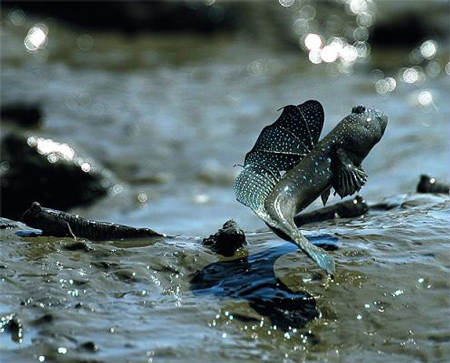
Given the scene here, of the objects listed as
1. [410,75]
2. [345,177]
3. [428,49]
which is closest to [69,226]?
[345,177]

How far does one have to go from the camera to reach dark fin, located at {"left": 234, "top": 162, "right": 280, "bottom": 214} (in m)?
3.38

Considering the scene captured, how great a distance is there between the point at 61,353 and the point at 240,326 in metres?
0.64

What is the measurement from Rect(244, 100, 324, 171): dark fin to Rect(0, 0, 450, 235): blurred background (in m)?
2.37

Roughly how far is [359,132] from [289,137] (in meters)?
→ 0.31

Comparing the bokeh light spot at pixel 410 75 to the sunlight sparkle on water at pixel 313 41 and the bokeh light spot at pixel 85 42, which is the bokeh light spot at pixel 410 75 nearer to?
the sunlight sparkle on water at pixel 313 41

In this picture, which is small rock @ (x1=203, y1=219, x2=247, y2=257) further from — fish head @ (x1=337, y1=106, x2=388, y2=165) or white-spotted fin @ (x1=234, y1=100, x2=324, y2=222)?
fish head @ (x1=337, y1=106, x2=388, y2=165)

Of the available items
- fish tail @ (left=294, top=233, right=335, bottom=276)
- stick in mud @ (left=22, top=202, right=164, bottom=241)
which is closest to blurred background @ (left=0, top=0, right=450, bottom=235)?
stick in mud @ (left=22, top=202, right=164, bottom=241)

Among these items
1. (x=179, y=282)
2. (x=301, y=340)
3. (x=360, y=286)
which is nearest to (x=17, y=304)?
(x=179, y=282)

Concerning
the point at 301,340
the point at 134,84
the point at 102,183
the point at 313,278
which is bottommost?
the point at 301,340

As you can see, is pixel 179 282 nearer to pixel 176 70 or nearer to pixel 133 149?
pixel 133 149

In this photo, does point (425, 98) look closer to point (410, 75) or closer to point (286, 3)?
point (410, 75)

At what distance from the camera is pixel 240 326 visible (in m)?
3.17

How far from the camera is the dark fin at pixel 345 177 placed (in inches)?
144

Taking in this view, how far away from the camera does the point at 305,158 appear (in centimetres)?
368
